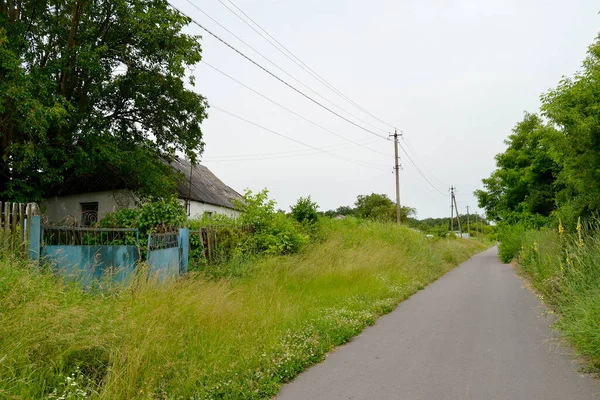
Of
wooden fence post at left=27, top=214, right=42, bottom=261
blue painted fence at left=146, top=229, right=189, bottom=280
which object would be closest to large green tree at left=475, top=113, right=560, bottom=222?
blue painted fence at left=146, top=229, right=189, bottom=280

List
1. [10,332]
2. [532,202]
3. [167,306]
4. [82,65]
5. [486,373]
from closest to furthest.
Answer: [10,332], [486,373], [167,306], [82,65], [532,202]

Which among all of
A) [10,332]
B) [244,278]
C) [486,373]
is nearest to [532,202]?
[244,278]

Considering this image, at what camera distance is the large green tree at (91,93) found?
12781mm

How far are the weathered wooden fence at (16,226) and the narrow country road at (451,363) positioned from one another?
5.21 m

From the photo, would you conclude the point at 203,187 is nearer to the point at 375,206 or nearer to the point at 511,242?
the point at 511,242

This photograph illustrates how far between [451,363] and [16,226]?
717 cm

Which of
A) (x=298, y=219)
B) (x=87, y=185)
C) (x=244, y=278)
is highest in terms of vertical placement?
(x=87, y=185)

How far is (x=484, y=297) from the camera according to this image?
39.4 feet

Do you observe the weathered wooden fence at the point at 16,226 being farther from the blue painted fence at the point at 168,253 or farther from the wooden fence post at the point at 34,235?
the blue painted fence at the point at 168,253

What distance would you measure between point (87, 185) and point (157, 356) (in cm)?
1953

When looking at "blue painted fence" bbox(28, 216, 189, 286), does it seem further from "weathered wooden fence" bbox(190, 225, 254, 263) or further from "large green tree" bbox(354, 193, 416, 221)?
"large green tree" bbox(354, 193, 416, 221)

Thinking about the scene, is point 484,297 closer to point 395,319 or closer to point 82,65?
point 395,319

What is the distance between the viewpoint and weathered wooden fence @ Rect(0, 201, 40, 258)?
22.9ft

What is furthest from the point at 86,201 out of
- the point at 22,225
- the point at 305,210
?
the point at 22,225
